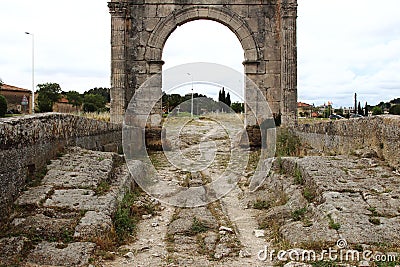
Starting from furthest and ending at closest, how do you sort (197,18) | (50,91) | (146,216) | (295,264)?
(50,91) → (197,18) → (146,216) → (295,264)

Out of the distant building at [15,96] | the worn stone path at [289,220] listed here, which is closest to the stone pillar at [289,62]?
the worn stone path at [289,220]

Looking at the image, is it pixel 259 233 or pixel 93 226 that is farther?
pixel 259 233

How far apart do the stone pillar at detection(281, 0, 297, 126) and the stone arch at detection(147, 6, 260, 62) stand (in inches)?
34.0

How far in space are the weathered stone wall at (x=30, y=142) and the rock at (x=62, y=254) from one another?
2.03 feet

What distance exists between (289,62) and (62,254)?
9.64 m

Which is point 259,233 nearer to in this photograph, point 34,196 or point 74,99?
point 34,196

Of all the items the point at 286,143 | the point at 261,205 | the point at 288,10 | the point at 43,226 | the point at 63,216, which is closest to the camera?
the point at 43,226

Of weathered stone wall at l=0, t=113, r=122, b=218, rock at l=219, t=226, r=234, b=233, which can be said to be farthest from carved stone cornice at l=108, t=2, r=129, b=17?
rock at l=219, t=226, r=234, b=233

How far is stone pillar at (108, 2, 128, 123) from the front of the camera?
1229 centimetres

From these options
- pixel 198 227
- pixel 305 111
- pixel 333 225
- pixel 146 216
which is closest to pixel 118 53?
pixel 146 216

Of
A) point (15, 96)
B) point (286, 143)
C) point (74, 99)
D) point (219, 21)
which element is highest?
point (219, 21)

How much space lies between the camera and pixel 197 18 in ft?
40.9

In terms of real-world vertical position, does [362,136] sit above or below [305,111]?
below

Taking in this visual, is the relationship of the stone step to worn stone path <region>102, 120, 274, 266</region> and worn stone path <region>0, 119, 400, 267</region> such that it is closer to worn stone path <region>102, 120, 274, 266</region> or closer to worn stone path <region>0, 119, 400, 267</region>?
worn stone path <region>0, 119, 400, 267</region>
